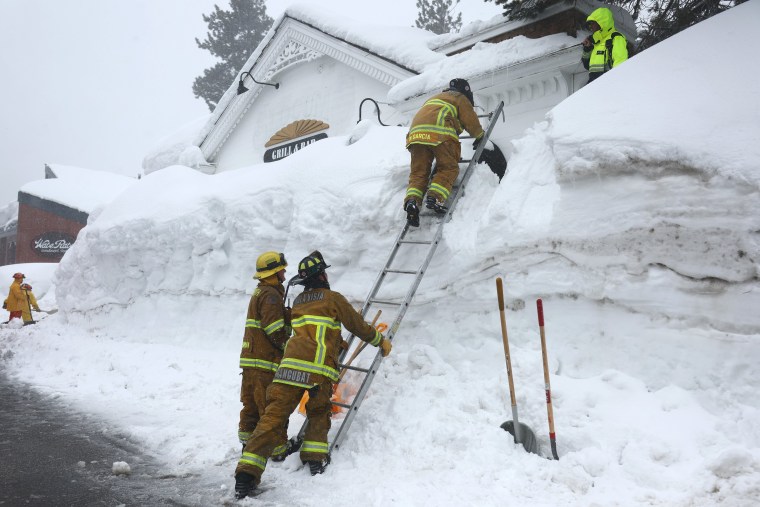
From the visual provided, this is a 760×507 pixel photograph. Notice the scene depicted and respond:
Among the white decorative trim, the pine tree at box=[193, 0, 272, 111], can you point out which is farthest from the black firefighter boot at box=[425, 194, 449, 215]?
the pine tree at box=[193, 0, 272, 111]

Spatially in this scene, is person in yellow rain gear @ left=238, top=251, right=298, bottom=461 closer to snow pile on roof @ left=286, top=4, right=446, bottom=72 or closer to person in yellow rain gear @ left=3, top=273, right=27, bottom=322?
snow pile on roof @ left=286, top=4, right=446, bottom=72

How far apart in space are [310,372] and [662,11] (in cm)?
725

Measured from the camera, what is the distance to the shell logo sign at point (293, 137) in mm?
11547

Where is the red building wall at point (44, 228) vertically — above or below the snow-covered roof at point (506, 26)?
below

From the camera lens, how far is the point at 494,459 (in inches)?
139

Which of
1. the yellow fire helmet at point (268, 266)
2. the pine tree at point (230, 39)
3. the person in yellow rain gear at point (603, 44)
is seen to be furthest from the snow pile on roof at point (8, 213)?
the person in yellow rain gear at point (603, 44)

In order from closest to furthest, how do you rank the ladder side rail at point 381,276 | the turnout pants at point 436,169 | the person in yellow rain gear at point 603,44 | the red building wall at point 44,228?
the ladder side rail at point 381,276
the turnout pants at point 436,169
the person in yellow rain gear at point 603,44
the red building wall at point 44,228

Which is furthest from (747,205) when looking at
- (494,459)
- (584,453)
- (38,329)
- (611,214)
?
(38,329)

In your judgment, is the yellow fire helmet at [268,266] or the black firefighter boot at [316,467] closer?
the black firefighter boot at [316,467]

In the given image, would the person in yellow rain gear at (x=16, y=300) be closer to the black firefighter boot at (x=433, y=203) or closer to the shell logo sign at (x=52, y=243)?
A: the shell logo sign at (x=52, y=243)

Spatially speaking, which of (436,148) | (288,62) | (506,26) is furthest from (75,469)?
(288,62)

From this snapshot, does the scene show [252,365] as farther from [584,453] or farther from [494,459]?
[584,453]

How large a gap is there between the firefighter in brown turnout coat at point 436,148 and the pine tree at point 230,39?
2801 centimetres

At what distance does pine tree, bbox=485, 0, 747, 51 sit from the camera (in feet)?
22.1
